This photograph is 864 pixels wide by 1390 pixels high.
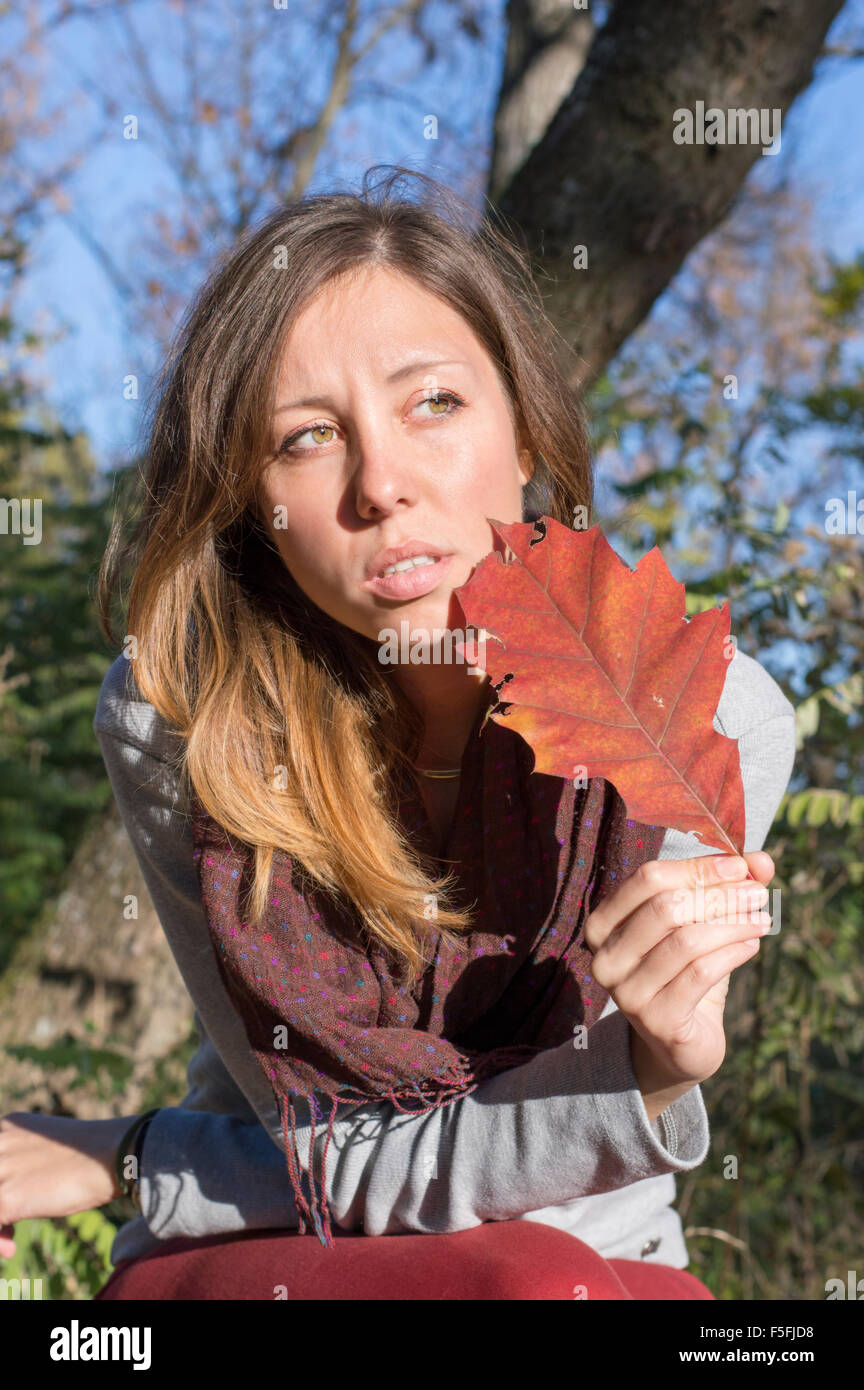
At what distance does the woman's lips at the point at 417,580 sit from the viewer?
144 cm

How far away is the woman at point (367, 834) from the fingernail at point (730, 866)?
0.17 m

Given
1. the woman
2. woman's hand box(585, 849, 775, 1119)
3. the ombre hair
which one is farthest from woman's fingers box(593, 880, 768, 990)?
the ombre hair

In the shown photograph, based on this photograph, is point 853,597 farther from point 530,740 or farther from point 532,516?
point 530,740

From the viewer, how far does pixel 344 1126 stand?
5.21ft

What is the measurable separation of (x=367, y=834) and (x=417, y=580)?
394 millimetres

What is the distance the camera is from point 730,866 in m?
1.13

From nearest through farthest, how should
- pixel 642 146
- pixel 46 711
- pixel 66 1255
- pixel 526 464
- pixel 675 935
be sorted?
pixel 675 935 → pixel 526 464 → pixel 66 1255 → pixel 642 146 → pixel 46 711

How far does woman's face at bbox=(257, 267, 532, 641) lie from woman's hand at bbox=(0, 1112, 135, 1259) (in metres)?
1.01

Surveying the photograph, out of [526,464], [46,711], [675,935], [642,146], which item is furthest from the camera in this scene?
[46,711]

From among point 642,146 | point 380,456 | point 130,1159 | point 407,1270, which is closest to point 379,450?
point 380,456

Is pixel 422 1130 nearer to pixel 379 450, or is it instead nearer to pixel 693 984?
pixel 693 984

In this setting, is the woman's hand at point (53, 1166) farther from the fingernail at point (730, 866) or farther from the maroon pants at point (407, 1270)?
the fingernail at point (730, 866)

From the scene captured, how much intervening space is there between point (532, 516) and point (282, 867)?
72 cm

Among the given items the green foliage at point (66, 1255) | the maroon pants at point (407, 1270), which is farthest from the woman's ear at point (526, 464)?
the green foliage at point (66, 1255)
